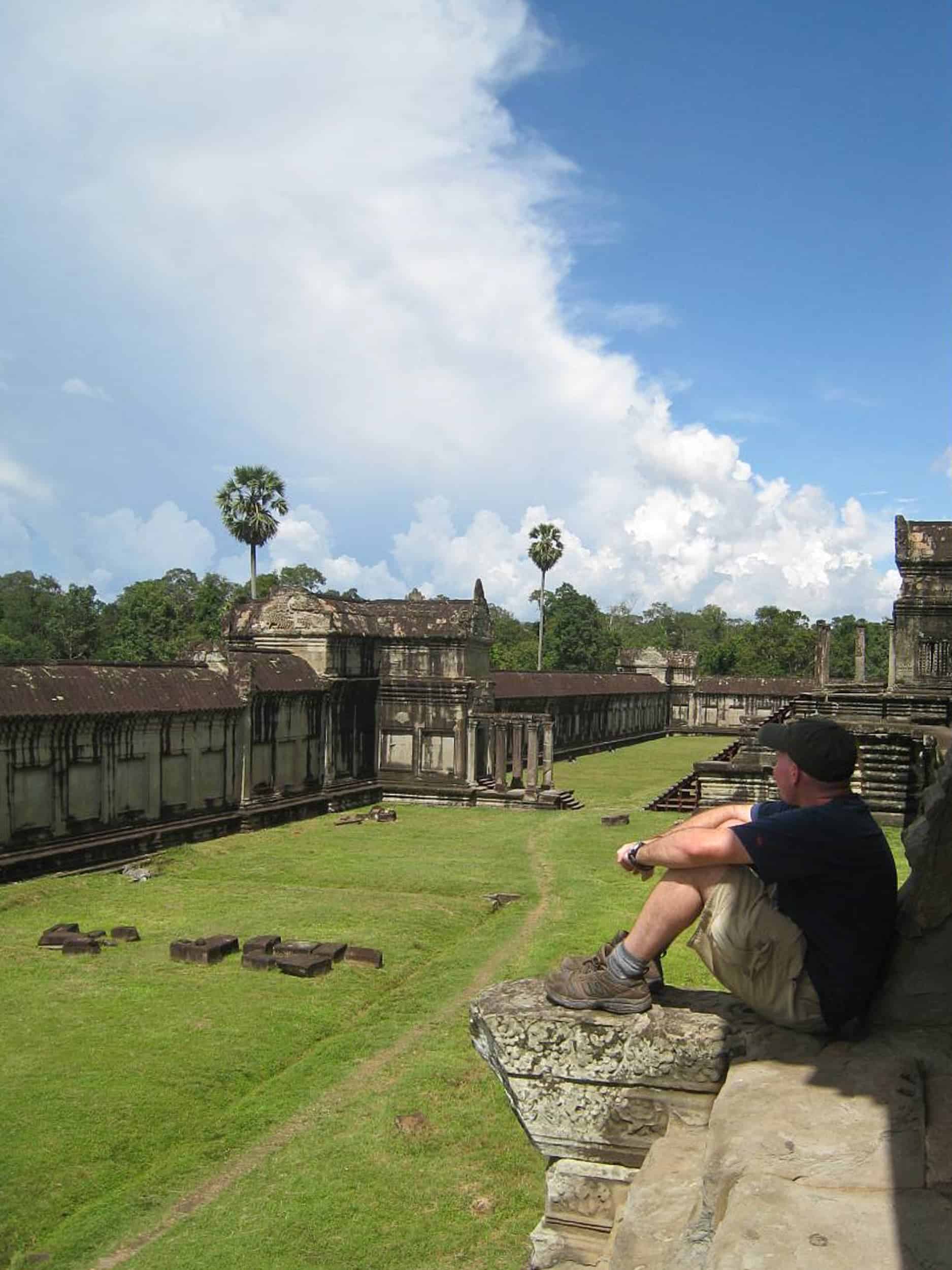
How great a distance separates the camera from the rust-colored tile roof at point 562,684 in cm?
3881

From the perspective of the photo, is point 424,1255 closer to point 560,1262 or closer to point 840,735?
point 560,1262

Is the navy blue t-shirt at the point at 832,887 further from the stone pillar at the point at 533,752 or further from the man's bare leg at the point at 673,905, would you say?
the stone pillar at the point at 533,752

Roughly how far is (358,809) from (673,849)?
78.6ft

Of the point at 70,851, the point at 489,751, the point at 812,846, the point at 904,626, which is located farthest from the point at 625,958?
the point at 904,626

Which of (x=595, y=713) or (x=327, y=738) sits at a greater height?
(x=327, y=738)

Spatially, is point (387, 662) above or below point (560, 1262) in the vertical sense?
above

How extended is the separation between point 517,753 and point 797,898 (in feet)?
85.4

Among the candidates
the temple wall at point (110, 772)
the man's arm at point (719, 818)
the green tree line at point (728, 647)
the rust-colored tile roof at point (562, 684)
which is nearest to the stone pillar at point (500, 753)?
the rust-colored tile roof at point (562, 684)

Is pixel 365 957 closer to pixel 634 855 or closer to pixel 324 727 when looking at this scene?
pixel 634 855

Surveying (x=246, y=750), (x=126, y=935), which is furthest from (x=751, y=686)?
(x=126, y=935)

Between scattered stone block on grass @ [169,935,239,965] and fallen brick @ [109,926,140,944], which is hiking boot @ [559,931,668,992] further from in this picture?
fallen brick @ [109,926,140,944]

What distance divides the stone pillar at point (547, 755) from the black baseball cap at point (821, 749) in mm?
24223

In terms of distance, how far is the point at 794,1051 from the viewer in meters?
4.37

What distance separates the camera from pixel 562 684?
143 feet
